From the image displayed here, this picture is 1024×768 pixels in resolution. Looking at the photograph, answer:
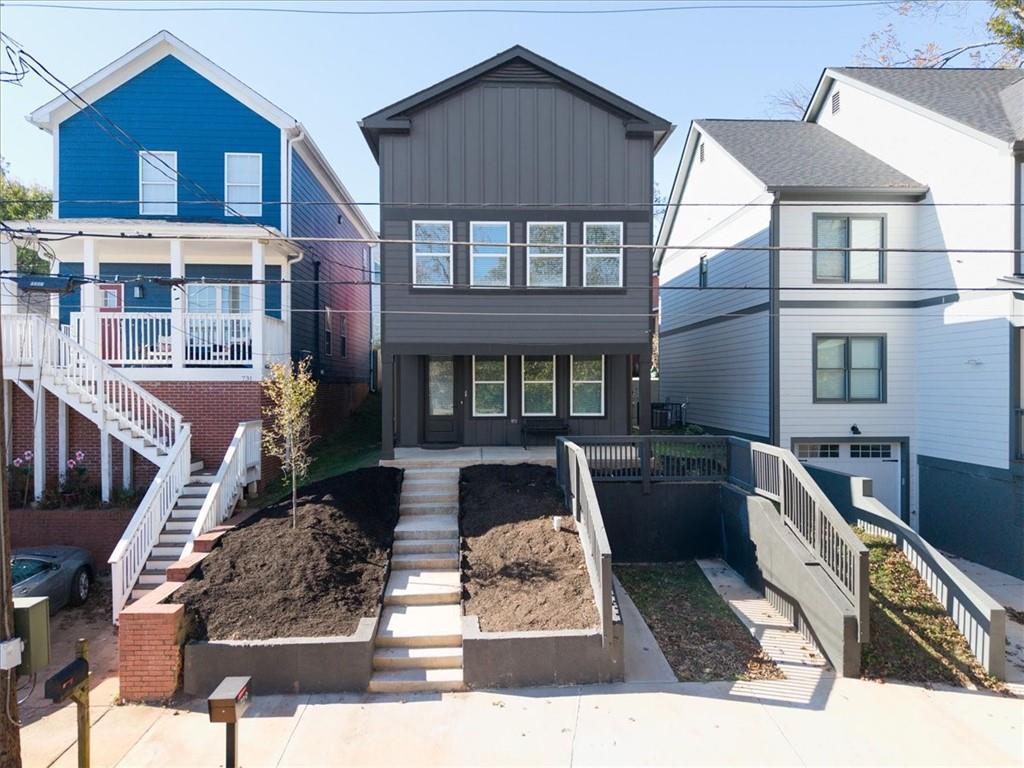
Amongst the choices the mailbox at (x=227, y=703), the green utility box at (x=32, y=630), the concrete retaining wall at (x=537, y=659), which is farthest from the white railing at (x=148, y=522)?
the concrete retaining wall at (x=537, y=659)

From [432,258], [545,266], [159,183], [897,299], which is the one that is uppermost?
[159,183]

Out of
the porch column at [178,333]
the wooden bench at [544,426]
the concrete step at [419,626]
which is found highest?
the porch column at [178,333]

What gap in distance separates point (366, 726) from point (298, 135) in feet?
46.1

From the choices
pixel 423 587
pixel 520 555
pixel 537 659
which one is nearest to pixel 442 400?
pixel 520 555

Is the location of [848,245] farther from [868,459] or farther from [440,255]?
[440,255]

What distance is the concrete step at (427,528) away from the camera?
29.7 ft

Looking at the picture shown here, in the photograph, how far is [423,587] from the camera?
7.92 m

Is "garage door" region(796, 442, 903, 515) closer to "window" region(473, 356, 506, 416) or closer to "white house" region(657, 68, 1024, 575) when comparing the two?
"white house" region(657, 68, 1024, 575)

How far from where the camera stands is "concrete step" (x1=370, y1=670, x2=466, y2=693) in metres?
6.35

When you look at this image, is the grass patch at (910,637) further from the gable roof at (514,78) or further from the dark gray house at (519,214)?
the gable roof at (514,78)

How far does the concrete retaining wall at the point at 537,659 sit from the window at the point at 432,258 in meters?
7.87

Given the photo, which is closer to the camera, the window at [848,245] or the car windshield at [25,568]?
the car windshield at [25,568]

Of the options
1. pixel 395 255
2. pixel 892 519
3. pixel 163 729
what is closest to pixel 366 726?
pixel 163 729

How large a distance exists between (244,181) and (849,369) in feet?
50.4
